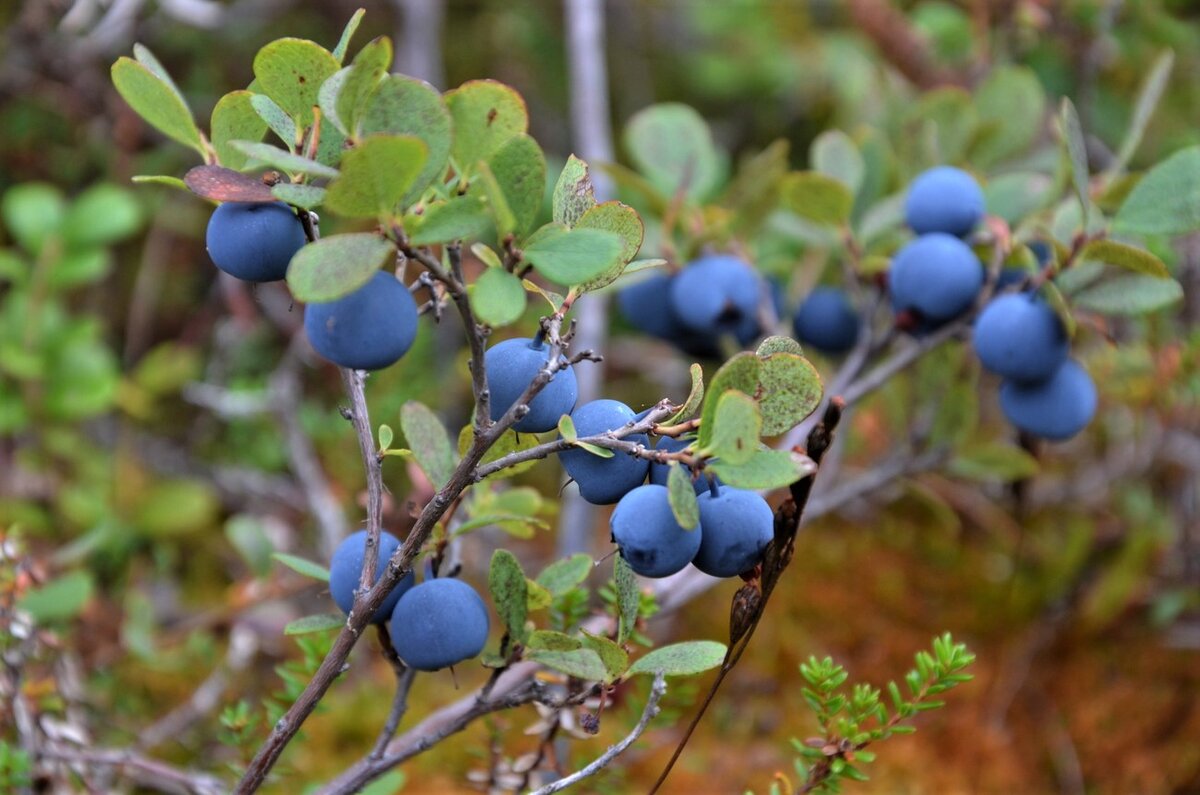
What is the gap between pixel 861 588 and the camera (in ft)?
5.86

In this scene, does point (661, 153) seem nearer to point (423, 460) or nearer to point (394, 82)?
point (423, 460)

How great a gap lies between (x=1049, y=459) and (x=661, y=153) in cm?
102

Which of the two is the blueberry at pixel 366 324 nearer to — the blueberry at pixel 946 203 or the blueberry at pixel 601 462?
the blueberry at pixel 601 462

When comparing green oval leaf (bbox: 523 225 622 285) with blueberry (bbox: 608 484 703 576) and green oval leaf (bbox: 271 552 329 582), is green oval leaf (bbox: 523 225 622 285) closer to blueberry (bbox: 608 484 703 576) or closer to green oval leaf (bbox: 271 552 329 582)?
blueberry (bbox: 608 484 703 576)

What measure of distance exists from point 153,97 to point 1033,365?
0.86 metres

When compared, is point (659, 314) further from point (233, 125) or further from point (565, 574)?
point (233, 125)

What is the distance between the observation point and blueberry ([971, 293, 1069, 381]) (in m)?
1.09

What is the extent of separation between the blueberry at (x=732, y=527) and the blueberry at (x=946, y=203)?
594mm

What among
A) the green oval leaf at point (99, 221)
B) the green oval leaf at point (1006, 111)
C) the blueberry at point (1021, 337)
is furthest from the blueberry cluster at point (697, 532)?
the green oval leaf at point (99, 221)

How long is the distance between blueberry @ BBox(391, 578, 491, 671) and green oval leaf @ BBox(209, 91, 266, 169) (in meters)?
0.34

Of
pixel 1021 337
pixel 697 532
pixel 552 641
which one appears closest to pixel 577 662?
pixel 552 641

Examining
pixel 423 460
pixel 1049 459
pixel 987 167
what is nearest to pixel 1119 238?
pixel 987 167

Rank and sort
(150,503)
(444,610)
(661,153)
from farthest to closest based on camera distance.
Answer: (150,503) → (661,153) → (444,610)

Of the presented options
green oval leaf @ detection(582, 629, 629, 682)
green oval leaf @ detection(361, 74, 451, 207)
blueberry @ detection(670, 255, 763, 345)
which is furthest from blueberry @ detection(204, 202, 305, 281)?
blueberry @ detection(670, 255, 763, 345)
